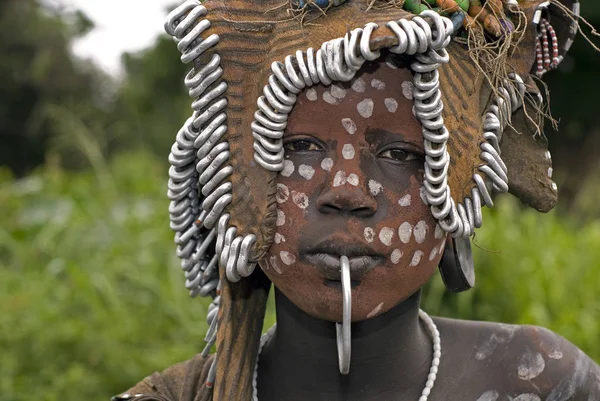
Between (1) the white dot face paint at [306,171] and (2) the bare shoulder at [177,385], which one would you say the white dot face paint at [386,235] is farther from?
(2) the bare shoulder at [177,385]

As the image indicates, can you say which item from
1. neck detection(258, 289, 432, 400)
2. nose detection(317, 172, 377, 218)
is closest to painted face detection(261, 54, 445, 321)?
nose detection(317, 172, 377, 218)

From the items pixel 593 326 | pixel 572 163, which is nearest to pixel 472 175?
pixel 593 326

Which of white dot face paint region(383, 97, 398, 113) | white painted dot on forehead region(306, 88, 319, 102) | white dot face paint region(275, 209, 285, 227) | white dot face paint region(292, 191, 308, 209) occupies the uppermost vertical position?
white painted dot on forehead region(306, 88, 319, 102)

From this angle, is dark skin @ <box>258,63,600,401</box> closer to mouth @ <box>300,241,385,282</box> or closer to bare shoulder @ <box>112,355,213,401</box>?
mouth @ <box>300,241,385,282</box>

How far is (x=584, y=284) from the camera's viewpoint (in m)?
5.11

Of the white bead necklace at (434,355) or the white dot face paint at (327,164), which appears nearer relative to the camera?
the white dot face paint at (327,164)

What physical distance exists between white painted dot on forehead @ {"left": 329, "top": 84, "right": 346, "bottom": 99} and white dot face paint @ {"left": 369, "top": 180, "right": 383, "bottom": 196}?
193 mm

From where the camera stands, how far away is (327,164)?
193 centimetres

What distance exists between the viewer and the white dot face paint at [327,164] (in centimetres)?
193

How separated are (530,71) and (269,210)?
743 mm

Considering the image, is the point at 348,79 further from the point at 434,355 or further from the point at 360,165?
the point at 434,355

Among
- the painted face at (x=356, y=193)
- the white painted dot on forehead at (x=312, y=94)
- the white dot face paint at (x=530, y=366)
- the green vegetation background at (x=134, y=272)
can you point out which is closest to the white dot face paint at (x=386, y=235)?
the painted face at (x=356, y=193)

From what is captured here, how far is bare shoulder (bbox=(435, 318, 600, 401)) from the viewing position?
2176 mm

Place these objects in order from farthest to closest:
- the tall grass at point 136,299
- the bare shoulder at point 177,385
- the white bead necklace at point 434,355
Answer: the tall grass at point 136,299, the bare shoulder at point 177,385, the white bead necklace at point 434,355
